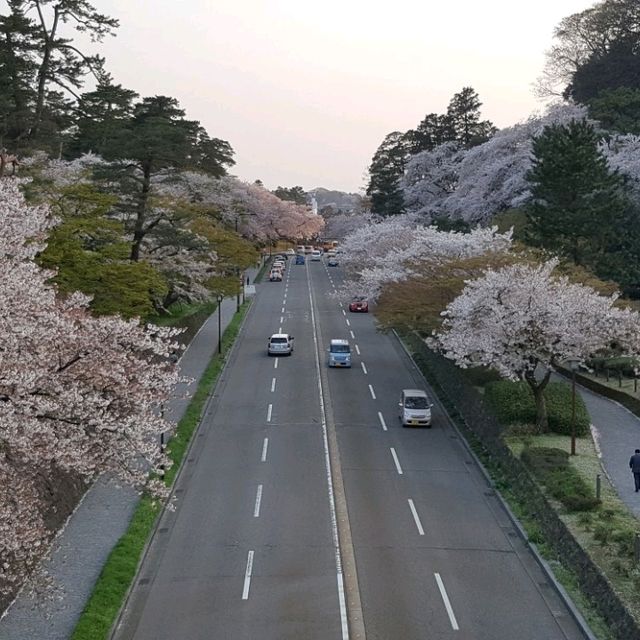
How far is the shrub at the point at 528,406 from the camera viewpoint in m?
29.3

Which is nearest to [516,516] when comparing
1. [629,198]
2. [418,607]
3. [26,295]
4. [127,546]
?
[418,607]

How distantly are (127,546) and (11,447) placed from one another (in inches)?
334

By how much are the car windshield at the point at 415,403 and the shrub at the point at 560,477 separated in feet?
25.6

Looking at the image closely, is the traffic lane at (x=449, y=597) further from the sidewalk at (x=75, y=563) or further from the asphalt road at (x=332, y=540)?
the sidewalk at (x=75, y=563)

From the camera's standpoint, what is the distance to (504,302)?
28703mm

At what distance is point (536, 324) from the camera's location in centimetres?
2823

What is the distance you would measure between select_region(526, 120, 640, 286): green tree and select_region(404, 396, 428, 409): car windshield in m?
11.8

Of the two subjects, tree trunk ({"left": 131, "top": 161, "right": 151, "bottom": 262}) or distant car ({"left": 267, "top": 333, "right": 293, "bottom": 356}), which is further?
distant car ({"left": 267, "top": 333, "right": 293, "bottom": 356})

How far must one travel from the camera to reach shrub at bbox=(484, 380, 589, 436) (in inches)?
1154

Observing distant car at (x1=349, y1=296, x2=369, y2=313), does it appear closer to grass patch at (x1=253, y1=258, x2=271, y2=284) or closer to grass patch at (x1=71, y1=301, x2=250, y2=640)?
grass patch at (x1=253, y1=258, x2=271, y2=284)

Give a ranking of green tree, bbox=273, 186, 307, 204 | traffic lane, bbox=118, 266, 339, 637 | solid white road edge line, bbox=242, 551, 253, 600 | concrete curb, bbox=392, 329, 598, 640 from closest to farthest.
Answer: concrete curb, bbox=392, 329, 598, 640 < traffic lane, bbox=118, 266, 339, 637 < solid white road edge line, bbox=242, 551, 253, 600 < green tree, bbox=273, 186, 307, 204

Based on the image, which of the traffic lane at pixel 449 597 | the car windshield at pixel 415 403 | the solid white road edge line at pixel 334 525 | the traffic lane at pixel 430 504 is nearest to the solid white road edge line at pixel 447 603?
the traffic lane at pixel 449 597

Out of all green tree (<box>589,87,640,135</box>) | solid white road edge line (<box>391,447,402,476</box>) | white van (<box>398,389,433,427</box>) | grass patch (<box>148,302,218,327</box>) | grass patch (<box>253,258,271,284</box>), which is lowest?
solid white road edge line (<box>391,447,402,476</box>)

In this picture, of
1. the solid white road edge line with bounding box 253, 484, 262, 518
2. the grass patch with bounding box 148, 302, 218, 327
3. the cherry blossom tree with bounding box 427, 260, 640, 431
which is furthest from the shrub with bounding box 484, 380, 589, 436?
the grass patch with bounding box 148, 302, 218, 327
